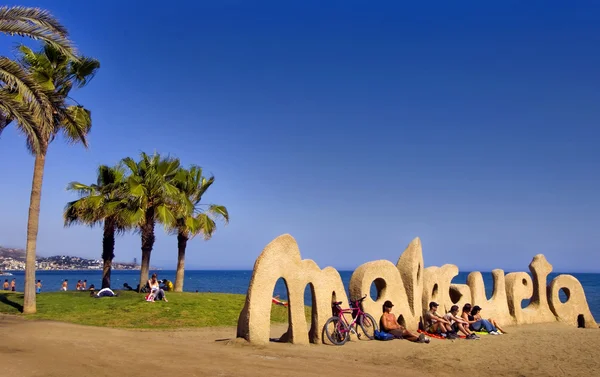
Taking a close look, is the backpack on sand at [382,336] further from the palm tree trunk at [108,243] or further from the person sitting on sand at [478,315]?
the palm tree trunk at [108,243]

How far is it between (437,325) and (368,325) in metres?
2.76

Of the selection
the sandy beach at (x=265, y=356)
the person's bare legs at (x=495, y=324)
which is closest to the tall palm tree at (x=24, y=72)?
the sandy beach at (x=265, y=356)

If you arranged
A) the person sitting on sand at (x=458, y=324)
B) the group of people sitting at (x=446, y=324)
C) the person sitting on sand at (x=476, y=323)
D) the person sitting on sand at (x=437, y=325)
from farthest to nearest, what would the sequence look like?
the person sitting on sand at (x=476, y=323) < the person sitting on sand at (x=458, y=324) < the person sitting on sand at (x=437, y=325) < the group of people sitting at (x=446, y=324)

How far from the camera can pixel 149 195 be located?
2736 cm

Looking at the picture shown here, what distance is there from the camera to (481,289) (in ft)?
66.4

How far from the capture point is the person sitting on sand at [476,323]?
18.6m

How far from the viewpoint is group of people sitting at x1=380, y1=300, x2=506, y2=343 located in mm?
16281

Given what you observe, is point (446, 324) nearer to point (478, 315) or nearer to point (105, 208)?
point (478, 315)

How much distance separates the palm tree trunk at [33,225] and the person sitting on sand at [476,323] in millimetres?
16638

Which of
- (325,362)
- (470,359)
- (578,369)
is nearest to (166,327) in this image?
(325,362)

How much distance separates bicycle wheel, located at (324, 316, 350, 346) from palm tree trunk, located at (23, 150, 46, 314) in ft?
40.5

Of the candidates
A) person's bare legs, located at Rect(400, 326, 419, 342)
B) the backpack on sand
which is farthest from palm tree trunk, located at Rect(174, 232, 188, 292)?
person's bare legs, located at Rect(400, 326, 419, 342)

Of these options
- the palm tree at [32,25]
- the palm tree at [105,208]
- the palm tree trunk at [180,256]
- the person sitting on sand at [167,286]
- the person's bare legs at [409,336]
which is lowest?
the person's bare legs at [409,336]

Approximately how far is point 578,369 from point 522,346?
3.14 m
